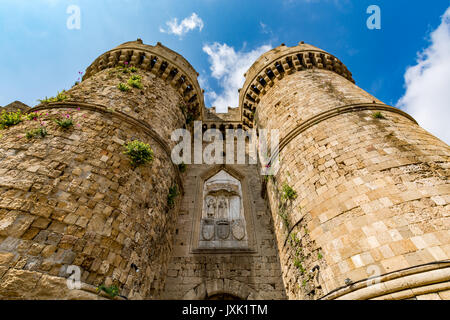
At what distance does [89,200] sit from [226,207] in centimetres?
442

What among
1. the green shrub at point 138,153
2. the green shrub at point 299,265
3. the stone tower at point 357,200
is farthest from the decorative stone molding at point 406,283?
the green shrub at point 138,153

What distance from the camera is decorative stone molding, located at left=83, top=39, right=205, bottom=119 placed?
28.9 ft

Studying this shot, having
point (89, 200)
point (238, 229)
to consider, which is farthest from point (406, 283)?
point (89, 200)

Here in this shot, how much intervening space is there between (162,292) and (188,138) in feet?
18.9

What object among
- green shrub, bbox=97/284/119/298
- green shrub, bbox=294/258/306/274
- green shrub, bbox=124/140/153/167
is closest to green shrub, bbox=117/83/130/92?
green shrub, bbox=124/140/153/167

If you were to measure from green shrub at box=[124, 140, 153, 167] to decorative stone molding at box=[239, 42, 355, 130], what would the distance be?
6.17 m

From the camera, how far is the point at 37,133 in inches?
185

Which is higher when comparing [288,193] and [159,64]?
[159,64]

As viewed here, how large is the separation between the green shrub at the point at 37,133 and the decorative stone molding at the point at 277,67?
7881 mm

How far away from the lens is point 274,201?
6.75m

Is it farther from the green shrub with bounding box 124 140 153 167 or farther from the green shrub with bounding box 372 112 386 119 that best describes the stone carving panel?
the green shrub with bounding box 372 112 386 119

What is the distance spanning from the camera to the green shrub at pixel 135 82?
7293mm

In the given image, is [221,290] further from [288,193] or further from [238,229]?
[288,193]
